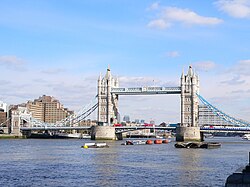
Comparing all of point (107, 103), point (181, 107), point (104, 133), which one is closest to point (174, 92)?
point (181, 107)

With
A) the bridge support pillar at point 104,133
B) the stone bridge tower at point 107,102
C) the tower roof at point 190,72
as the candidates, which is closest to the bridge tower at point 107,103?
the stone bridge tower at point 107,102

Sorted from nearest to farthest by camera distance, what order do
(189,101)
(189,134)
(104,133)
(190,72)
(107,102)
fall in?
(189,134) → (104,133) → (189,101) → (190,72) → (107,102)

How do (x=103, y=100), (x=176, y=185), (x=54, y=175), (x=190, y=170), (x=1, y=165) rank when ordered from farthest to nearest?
(x=103, y=100) < (x=1, y=165) < (x=190, y=170) < (x=54, y=175) < (x=176, y=185)

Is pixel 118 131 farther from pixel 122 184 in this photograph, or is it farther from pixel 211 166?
pixel 122 184

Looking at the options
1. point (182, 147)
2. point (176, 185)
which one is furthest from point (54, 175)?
point (182, 147)

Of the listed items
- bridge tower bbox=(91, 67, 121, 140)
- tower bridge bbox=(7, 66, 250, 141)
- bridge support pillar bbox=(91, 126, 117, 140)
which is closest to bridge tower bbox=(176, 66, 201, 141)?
tower bridge bbox=(7, 66, 250, 141)

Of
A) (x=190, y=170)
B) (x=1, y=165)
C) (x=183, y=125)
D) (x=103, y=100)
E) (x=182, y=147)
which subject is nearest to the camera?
(x=190, y=170)

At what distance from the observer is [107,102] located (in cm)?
14162

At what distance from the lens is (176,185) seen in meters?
35.3

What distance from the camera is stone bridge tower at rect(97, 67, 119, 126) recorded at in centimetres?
14100

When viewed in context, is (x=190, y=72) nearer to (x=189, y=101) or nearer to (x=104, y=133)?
(x=189, y=101)

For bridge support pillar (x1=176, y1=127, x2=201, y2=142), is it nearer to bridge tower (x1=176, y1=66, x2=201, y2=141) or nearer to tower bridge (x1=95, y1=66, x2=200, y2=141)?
tower bridge (x1=95, y1=66, x2=200, y2=141)

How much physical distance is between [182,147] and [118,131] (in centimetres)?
4978

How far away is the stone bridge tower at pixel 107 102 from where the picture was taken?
141 meters
